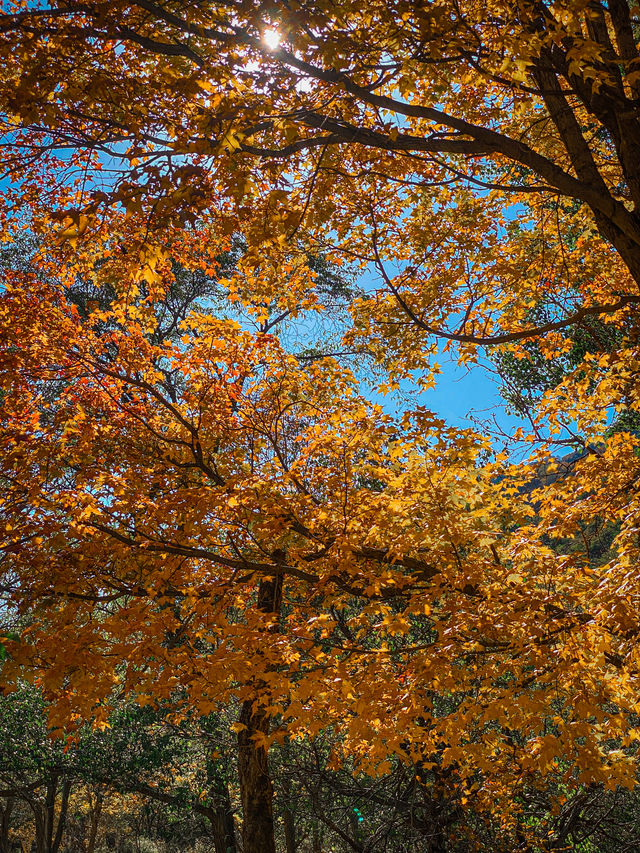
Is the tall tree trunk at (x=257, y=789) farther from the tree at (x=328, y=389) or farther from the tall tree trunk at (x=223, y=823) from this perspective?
the tall tree trunk at (x=223, y=823)

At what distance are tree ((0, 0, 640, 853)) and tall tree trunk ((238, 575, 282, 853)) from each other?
0.04m

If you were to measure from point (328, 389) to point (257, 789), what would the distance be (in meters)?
4.59

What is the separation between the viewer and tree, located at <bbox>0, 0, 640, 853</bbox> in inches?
137

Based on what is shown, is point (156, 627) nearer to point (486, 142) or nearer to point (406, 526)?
point (406, 526)

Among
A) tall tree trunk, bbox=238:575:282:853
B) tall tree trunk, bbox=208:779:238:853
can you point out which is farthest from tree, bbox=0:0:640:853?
tall tree trunk, bbox=208:779:238:853

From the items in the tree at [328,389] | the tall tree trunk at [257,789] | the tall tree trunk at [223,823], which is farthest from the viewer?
the tall tree trunk at [223,823]

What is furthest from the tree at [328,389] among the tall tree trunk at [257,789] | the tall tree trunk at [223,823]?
the tall tree trunk at [223,823]

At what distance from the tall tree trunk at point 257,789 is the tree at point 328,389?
0.04 metres

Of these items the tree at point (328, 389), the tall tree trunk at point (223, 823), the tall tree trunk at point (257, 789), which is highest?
the tree at point (328, 389)

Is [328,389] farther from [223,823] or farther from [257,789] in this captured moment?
[223,823]

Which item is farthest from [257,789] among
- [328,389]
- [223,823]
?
[223,823]

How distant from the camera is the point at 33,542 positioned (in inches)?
213

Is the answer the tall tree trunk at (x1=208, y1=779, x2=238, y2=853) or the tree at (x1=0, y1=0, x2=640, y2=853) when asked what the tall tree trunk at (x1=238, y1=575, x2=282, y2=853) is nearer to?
the tree at (x1=0, y1=0, x2=640, y2=853)

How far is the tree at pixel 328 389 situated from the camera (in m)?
3.48
